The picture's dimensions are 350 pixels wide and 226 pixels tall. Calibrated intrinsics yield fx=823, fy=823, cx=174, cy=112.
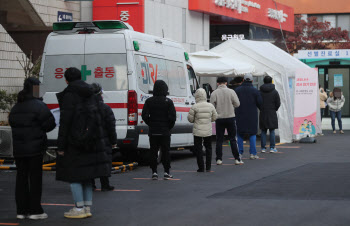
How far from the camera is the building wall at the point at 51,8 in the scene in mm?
23281

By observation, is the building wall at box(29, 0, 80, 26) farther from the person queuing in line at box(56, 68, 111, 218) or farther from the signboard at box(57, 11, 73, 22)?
the person queuing in line at box(56, 68, 111, 218)

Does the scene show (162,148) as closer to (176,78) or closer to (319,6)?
(176,78)

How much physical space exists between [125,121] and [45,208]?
489 centimetres

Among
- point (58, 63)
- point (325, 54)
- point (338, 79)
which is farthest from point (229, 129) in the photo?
point (338, 79)

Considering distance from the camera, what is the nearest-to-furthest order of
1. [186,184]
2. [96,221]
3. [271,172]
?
1. [96,221]
2. [186,184]
3. [271,172]

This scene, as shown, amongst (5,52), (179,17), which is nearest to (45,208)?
(5,52)

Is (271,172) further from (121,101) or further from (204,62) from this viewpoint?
(204,62)

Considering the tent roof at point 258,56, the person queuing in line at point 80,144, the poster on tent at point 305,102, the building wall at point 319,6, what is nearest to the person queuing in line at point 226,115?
the person queuing in line at point 80,144

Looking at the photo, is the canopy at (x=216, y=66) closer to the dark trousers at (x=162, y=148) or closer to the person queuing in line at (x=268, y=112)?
the person queuing in line at (x=268, y=112)

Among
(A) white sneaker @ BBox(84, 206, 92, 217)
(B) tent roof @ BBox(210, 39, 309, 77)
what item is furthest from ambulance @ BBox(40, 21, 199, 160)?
(B) tent roof @ BBox(210, 39, 309, 77)

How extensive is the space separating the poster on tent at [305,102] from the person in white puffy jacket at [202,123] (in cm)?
945

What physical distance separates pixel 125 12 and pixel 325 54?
12971 mm

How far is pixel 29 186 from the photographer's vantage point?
379 inches

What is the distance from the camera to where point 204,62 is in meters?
23.9
